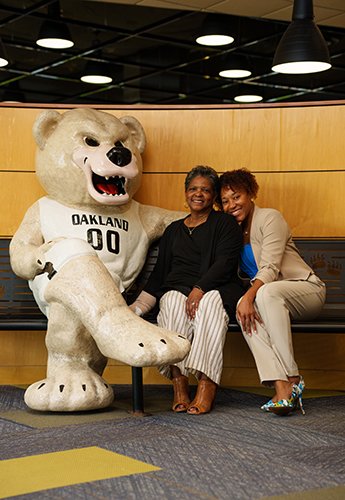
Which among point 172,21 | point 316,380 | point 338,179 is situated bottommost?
point 316,380

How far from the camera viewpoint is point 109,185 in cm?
472

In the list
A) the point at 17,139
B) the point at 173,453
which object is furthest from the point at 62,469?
the point at 17,139

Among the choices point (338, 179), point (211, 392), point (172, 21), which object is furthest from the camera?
point (172, 21)

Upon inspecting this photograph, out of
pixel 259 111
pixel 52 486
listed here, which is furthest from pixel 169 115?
pixel 52 486

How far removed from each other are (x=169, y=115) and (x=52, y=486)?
9.36 feet

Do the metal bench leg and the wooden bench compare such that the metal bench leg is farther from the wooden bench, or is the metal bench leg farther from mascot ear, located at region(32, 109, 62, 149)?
mascot ear, located at region(32, 109, 62, 149)

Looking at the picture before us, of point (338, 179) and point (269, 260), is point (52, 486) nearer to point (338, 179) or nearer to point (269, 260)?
point (269, 260)

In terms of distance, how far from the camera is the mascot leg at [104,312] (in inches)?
153

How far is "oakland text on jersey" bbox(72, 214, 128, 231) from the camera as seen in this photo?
4.68 m

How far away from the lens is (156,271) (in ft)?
15.5

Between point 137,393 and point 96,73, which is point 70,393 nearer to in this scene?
point 137,393

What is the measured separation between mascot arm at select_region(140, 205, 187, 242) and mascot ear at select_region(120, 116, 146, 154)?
13.0 inches

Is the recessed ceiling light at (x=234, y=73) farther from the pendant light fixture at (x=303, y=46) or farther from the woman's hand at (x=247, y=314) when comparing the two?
the woman's hand at (x=247, y=314)

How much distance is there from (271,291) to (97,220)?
101 cm
